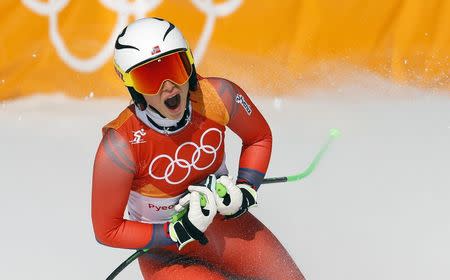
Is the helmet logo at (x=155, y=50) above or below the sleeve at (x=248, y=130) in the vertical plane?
above

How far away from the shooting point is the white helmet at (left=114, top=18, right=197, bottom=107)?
2.79 metres

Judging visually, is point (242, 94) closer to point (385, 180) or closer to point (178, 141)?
point (178, 141)

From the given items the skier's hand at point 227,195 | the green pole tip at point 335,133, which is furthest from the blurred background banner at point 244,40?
the skier's hand at point 227,195

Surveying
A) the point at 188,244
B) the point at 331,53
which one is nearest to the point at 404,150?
the point at 331,53

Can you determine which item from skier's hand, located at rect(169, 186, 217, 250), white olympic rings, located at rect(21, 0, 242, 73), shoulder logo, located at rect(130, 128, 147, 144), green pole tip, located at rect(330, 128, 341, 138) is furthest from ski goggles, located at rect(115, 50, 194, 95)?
white olympic rings, located at rect(21, 0, 242, 73)

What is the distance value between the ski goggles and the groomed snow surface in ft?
5.00

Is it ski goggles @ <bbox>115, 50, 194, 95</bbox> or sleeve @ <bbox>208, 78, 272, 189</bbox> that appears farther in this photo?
sleeve @ <bbox>208, 78, 272, 189</bbox>

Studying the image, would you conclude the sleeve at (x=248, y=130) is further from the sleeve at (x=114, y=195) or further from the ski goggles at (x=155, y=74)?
the sleeve at (x=114, y=195)

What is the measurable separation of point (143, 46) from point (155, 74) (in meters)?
0.10

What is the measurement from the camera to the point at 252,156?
329 cm

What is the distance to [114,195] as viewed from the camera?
9.42 ft

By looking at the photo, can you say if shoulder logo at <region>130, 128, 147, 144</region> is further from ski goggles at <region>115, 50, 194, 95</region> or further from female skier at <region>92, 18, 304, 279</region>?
ski goggles at <region>115, 50, 194, 95</region>

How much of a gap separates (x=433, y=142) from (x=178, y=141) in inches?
96.2

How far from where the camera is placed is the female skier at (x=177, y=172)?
9.32ft
